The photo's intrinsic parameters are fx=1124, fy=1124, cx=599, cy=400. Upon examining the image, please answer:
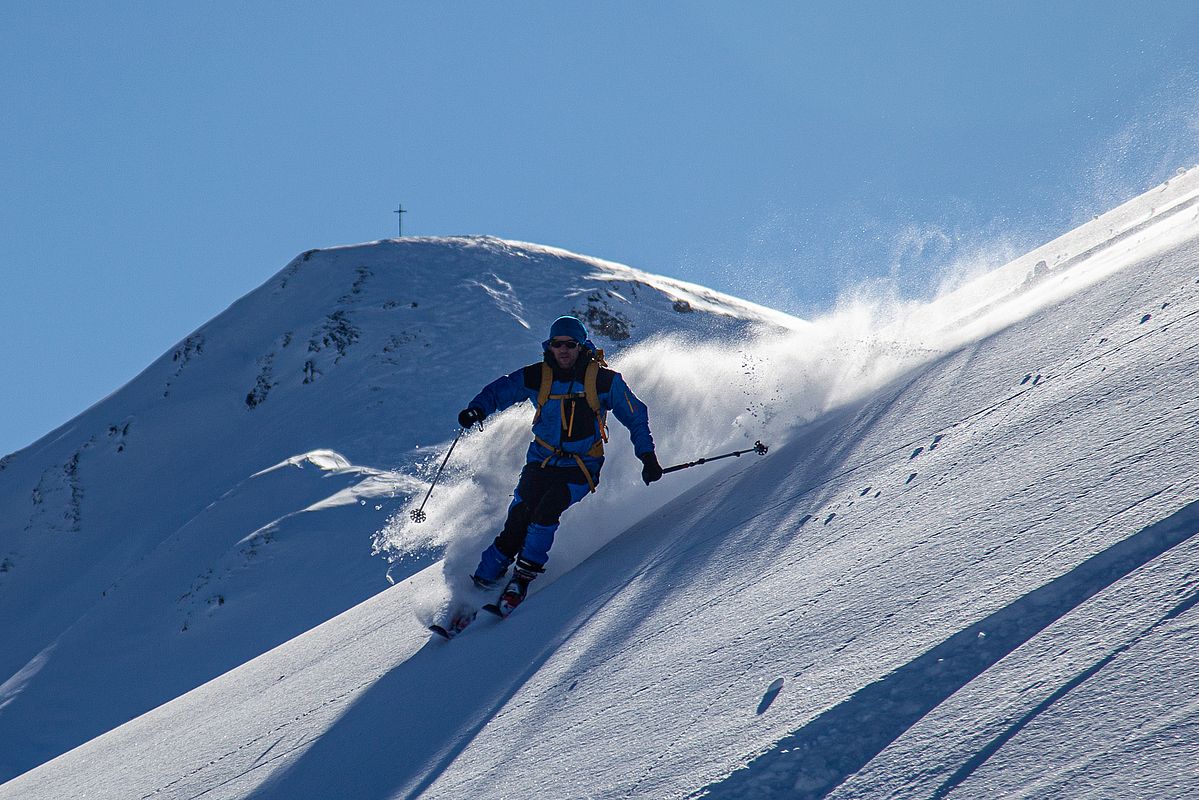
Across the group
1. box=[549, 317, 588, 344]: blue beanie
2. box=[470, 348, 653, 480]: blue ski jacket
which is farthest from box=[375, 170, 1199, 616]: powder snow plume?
box=[549, 317, 588, 344]: blue beanie

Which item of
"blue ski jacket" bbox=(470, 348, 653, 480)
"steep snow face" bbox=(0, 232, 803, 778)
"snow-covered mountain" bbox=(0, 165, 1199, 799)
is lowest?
"snow-covered mountain" bbox=(0, 165, 1199, 799)

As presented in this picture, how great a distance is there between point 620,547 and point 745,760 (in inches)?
153

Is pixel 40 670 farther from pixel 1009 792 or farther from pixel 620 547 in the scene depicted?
pixel 1009 792

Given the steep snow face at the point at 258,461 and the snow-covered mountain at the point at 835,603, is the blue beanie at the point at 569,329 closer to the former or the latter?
the snow-covered mountain at the point at 835,603

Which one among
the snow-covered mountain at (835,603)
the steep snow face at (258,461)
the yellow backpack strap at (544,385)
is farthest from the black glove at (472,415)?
the steep snow face at (258,461)

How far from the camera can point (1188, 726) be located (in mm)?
2229

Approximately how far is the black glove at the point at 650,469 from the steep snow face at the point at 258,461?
33.1 ft

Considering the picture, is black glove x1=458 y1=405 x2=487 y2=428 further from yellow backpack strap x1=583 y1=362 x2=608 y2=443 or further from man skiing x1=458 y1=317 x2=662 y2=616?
yellow backpack strap x1=583 y1=362 x2=608 y2=443

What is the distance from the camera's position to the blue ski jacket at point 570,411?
7.18 meters

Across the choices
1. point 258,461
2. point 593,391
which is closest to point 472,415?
point 593,391

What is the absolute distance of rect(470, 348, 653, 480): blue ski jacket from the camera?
7.18m

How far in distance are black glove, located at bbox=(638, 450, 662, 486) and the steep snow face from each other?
397 inches

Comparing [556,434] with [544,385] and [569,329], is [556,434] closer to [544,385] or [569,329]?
[544,385]

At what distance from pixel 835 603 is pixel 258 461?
2429cm
